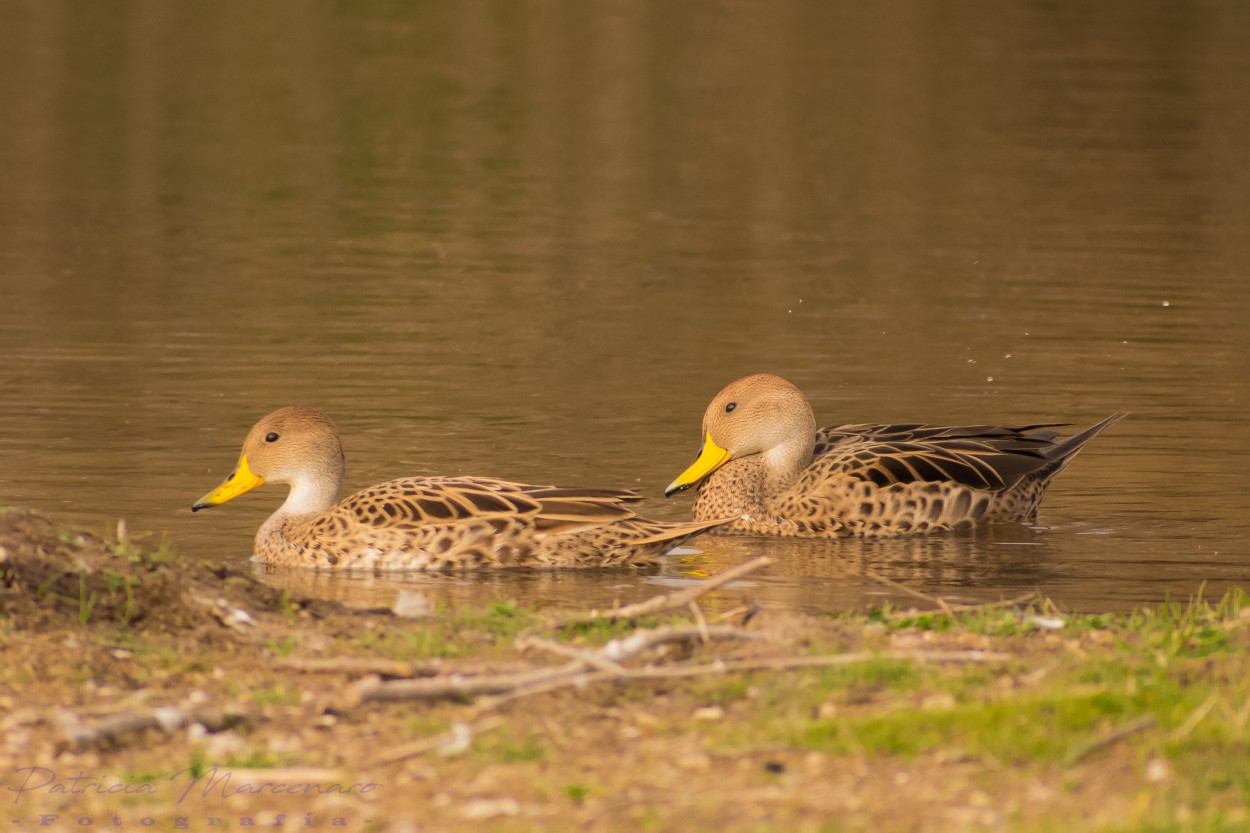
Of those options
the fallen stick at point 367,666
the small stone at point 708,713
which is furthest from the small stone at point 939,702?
the fallen stick at point 367,666

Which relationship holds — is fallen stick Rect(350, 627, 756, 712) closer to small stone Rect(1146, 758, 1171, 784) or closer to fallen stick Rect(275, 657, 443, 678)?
fallen stick Rect(275, 657, 443, 678)

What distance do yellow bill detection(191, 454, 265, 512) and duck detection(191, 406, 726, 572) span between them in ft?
0.62

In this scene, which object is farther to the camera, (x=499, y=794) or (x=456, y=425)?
(x=456, y=425)

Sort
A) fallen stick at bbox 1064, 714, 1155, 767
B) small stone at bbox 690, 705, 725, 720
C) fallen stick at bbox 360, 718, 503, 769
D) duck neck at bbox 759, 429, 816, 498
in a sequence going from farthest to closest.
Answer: duck neck at bbox 759, 429, 816, 498, small stone at bbox 690, 705, 725, 720, fallen stick at bbox 360, 718, 503, 769, fallen stick at bbox 1064, 714, 1155, 767

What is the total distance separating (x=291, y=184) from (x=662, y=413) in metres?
14.7

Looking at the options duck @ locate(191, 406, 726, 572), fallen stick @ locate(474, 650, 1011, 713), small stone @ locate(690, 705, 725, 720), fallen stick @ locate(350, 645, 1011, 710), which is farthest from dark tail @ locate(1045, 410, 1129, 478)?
small stone @ locate(690, 705, 725, 720)

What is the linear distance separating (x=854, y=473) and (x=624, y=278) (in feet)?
29.5

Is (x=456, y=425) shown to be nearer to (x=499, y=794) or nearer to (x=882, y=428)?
(x=882, y=428)

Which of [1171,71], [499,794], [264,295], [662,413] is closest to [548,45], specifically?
[1171,71]

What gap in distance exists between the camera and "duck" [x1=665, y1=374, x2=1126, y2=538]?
13172 mm

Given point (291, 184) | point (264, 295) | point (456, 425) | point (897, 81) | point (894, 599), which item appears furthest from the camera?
point (897, 81)

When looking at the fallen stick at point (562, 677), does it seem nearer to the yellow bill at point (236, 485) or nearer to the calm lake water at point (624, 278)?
the calm lake water at point (624, 278)

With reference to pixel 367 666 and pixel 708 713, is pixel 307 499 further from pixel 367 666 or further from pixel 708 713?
pixel 708 713

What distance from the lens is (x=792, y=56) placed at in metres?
48.2
